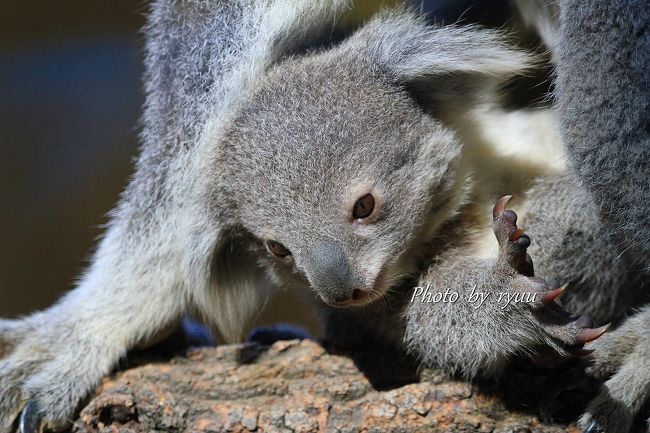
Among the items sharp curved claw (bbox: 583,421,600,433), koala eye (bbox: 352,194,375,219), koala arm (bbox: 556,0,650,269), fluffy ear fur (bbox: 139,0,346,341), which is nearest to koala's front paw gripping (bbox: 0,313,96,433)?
fluffy ear fur (bbox: 139,0,346,341)

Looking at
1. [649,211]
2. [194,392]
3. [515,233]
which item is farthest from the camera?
[194,392]

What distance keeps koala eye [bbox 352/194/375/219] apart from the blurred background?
1736 mm

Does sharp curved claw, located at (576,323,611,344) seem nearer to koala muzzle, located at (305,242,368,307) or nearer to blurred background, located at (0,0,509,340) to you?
koala muzzle, located at (305,242,368,307)

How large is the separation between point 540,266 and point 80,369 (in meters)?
1.35

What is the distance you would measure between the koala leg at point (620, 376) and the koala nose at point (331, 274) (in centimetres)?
63

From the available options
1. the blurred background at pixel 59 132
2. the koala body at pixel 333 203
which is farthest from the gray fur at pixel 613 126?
the blurred background at pixel 59 132

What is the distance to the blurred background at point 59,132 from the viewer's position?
4148mm

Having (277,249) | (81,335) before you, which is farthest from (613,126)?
(81,335)

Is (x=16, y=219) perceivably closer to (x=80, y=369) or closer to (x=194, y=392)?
(x=80, y=369)

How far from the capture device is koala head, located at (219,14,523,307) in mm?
2236

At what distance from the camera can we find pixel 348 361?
2.44 m

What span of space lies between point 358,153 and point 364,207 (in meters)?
0.14

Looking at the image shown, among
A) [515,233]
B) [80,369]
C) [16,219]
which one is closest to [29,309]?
[16,219]

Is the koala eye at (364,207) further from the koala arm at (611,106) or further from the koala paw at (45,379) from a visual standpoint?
the koala paw at (45,379)
